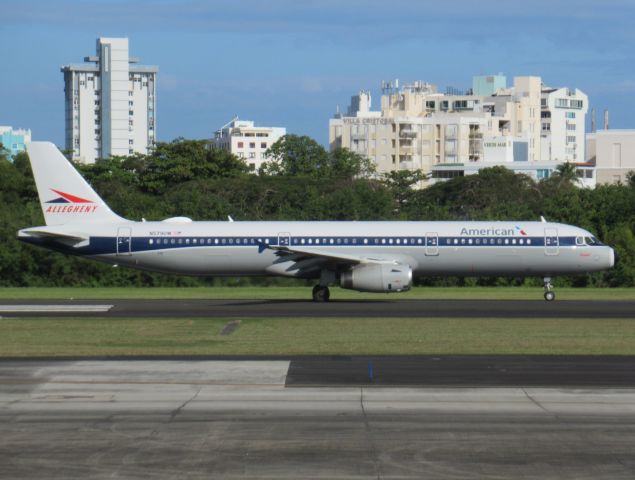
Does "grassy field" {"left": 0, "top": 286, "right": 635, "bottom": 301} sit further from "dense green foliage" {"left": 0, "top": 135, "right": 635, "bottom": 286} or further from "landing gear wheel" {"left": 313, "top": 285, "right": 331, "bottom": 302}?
"dense green foliage" {"left": 0, "top": 135, "right": 635, "bottom": 286}

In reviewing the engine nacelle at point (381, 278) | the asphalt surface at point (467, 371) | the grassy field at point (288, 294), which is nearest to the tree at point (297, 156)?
the grassy field at point (288, 294)

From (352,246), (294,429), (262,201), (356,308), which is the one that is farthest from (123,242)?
(262,201)

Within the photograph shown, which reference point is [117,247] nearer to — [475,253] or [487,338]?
[475,253]

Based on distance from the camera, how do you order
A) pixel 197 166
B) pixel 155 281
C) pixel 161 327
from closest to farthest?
pixel 161 327
pixel 155 281
pixel 197 166

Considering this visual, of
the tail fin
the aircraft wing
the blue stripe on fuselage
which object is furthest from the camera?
the tail fin

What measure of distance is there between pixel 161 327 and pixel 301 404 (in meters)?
15.6

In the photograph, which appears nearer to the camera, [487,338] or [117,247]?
[487,338]

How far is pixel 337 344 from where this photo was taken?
1181 inches

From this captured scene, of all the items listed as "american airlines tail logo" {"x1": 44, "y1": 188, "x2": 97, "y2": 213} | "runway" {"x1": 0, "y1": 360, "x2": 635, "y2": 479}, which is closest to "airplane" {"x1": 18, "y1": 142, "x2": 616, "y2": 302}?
"american airlines tail logo" {"x1": 44, "y1": 188, "x2": 97, "y2": 213}

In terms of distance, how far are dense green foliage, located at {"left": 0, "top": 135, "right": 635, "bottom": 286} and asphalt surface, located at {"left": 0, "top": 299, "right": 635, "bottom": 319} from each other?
19.0m

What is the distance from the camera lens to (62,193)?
49.1 meters

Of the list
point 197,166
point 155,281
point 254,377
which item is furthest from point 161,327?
point 197,166

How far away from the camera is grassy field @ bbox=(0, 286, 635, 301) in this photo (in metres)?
51.4

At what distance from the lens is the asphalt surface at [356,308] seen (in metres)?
39.9
